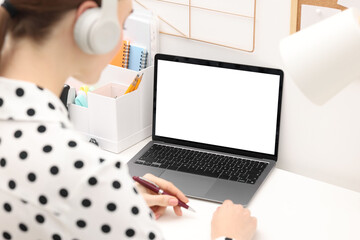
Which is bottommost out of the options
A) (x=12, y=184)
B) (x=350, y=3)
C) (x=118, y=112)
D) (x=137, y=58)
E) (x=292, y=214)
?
(x=292, y=214)

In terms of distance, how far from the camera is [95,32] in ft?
2.34

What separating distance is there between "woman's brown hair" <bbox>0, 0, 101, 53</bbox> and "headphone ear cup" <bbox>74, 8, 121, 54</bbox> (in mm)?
23

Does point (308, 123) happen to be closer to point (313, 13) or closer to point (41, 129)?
point (313, 13)

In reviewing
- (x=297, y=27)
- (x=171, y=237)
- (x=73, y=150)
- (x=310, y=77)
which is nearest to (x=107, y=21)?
(x=73, y=150)

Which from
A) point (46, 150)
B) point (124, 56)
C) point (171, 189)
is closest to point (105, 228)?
point (46, 150)

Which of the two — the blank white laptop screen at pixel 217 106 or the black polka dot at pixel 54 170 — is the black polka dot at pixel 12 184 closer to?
the black polka dot at pixel 54 170

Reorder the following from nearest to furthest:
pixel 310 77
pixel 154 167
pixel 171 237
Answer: pixel 310 77, pixel 171 237, pixel 154 167

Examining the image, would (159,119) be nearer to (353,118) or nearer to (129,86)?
(129,86)

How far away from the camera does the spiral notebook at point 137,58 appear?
161 cm

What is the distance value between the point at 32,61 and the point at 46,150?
4.6 inches

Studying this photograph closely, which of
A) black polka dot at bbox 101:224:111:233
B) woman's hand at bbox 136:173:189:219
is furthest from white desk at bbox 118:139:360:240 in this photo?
black polka dot at bbox 101:224:111:233

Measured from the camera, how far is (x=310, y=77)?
85 centimetres

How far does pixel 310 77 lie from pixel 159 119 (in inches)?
30.1

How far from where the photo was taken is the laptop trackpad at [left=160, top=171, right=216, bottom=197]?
1336mm
